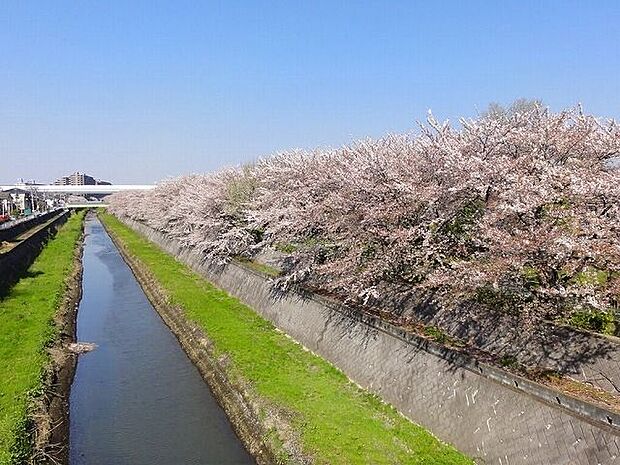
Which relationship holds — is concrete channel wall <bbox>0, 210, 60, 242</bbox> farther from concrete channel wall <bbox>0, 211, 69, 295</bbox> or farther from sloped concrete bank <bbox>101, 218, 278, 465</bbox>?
sloped concrete bank <bbox>101, 218, 278, 465</bbox>

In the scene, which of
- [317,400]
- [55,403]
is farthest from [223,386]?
[55,403]

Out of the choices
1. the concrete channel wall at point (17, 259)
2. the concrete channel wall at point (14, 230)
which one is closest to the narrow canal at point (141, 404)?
the concrete channel wall at point (17, 259)

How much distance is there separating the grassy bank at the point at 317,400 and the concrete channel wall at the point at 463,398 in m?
0.43

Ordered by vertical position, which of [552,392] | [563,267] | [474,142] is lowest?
[552,392]

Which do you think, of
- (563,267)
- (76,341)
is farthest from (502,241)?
(76,341)

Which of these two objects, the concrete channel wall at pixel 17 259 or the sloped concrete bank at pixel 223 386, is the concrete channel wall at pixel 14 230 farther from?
the sloped concrete bank at pixel 223 386

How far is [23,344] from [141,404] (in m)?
5.58

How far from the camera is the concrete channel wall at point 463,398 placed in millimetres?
9023

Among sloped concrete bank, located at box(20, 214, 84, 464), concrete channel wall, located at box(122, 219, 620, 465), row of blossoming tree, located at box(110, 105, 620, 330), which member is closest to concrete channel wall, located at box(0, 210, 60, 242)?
sloped concrete bank, located at box(20, 214, 84, 464)

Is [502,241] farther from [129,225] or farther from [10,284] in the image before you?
[129,225]

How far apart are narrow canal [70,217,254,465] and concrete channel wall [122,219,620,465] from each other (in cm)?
426

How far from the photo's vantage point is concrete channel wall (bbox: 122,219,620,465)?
29.6 ft

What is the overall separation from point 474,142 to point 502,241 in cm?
436

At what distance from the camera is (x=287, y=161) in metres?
26.6
